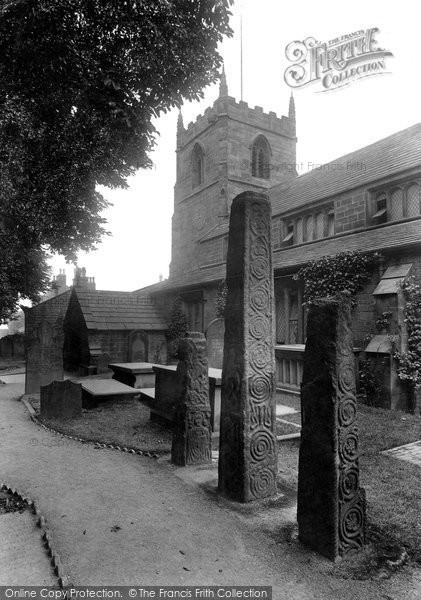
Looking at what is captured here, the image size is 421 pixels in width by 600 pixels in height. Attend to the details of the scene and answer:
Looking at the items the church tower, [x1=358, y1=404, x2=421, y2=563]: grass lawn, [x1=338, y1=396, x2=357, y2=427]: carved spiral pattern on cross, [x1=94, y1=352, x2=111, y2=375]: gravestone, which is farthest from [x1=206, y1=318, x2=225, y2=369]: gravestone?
[x1=338, y1=396, x2=357, y2=427]: carved spiral pattern on cross

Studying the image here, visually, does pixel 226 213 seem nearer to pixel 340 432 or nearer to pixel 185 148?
pixel 185 148

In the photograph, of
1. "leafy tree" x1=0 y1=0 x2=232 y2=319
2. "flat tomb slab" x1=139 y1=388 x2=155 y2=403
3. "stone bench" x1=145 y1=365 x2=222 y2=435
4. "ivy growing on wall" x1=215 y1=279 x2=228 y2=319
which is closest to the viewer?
"leafy tree" x1=0 y1=0 x2=232 y2=319

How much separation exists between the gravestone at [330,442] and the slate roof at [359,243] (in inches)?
287

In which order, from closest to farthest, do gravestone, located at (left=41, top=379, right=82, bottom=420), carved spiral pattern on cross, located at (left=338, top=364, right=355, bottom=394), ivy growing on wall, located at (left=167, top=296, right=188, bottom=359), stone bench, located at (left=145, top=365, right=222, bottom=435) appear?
carved spiral pattern on cross, located at (left=338, top=364, right=355, bottom=394) < stone bench, located at (left=145, top=365, right=222, bottom=435) < gravestone, located at (left=41, top=379, right=82, bottom=420) < ivy growing on wall, located at (left=167, top=296, right=188, bottom=359)

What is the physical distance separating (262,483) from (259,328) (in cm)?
172

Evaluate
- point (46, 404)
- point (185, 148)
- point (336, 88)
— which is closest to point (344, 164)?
point (336, 88)

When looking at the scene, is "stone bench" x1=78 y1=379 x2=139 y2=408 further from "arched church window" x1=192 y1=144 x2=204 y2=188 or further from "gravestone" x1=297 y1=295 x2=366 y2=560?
"arched church window" x1=192 y1=144 x2=204 y2=188

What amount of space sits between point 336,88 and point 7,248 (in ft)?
31.3

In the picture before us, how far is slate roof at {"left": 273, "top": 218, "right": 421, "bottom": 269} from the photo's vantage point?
9.98 meters

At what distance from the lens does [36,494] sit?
4586mm

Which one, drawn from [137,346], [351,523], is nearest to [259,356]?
[351,523]

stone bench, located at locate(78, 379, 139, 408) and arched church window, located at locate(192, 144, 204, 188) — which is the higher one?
arched church window, located at locate(192, 144, 204, 188)

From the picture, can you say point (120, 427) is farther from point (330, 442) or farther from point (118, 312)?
point (118, 312)

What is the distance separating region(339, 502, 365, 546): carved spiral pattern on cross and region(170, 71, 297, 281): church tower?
73.0 feet
